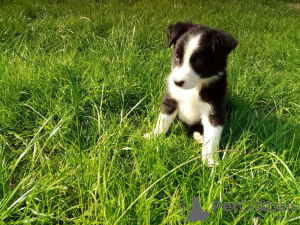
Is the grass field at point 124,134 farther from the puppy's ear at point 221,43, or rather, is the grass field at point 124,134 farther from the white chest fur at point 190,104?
the puppy's ear at point 221,43

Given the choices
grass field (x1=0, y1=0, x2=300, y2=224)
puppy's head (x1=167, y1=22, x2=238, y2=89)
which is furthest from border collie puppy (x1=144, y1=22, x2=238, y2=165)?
grass field (x1=0, y1=0, x2=300, y2=224)

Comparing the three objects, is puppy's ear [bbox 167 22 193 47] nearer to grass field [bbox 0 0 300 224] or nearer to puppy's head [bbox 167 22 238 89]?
puppy's head [bbox 167 22 238 89]

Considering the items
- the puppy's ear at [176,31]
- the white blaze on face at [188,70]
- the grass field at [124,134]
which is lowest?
the grass field at [124,134]

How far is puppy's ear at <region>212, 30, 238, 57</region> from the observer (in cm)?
180

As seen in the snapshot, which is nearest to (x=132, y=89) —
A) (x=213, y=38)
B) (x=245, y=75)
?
(x=213, y=38)

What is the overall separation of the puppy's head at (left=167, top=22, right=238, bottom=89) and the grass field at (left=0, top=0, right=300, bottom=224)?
1.29 feet

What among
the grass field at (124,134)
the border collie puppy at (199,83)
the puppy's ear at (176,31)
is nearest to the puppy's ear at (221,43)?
the border collie puppy at (199,83)

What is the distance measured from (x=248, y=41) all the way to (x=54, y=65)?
10.8 ft

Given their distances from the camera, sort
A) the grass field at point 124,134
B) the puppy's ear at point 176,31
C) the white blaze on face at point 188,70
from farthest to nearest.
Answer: the puppy's ear at point 176,31
the white blaze on face at point 188,70
the grass field at point 124,134

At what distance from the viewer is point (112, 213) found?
124 cm

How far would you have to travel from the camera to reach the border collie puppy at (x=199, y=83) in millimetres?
1795

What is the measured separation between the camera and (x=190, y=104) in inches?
81.7

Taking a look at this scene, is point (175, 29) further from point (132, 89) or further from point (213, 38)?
point (132, 89)

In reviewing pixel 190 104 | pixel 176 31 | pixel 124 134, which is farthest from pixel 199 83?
pixel 124 134
